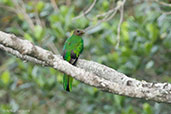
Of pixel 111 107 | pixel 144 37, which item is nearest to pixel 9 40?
pixel 144 37

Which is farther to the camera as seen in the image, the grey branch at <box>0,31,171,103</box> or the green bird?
the green bird

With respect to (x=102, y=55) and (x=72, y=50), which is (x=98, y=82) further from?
(x=102, y=55)

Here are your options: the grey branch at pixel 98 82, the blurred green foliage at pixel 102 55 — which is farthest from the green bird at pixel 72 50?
the grey branch at pixel 98 82

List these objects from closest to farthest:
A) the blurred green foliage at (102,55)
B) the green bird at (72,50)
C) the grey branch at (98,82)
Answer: the grey branch at (98,82)
the green bird at (72,50)
the blurred green foliage at (102,55)

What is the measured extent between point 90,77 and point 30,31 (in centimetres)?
347

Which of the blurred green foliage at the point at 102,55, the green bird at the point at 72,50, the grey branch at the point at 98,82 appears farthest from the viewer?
the blurred green foliage at the point at 102,55

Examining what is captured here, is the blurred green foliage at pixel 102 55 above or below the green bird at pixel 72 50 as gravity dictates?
above

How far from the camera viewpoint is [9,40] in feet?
8.62

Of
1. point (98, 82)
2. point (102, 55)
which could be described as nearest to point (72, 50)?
point (102, 55)

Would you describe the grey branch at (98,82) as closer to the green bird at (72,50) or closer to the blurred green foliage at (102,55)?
the green bird at (72,50)

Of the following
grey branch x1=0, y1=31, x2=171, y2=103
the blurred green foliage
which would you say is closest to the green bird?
the blurred green foliage

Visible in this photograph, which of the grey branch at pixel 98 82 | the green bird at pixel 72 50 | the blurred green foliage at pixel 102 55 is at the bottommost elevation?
A: the grey branch at pixel 98 82

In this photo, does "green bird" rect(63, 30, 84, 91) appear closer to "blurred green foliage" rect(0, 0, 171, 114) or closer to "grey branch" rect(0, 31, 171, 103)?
"blurred green foliage" rect(0, 0, 171, 114)

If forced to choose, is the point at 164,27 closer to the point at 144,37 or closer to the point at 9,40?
the point at 144,37
